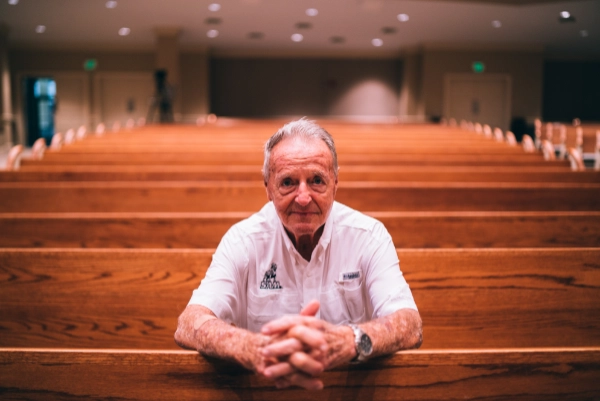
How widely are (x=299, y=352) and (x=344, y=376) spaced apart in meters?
0.13

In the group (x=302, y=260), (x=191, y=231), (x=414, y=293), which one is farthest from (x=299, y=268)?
(x=191, y=231)

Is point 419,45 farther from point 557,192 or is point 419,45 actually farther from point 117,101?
point 557,192

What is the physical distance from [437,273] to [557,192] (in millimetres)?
1115

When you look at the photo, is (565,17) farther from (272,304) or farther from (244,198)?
(272,304)

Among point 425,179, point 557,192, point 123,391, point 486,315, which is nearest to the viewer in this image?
point 123,391

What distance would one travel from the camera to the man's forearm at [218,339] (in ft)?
2.81

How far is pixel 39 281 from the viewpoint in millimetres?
1399

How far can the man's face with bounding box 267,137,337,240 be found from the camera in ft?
3.66

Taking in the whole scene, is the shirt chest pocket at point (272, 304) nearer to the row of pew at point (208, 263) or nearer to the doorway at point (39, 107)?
the row of pew at point (208, 263)

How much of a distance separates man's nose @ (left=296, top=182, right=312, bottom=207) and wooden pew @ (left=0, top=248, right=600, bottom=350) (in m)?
0.44

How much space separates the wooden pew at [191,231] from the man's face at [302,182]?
682 mm

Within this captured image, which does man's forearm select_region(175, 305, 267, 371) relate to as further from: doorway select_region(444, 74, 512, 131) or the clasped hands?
doorway select_region(444, 74, 512, 131)

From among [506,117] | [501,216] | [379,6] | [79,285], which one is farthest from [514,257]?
[506,117]

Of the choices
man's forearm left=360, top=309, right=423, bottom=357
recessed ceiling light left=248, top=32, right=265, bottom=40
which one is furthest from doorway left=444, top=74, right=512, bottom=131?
man's forearm left=360, top=309, right=423, bottom=357
